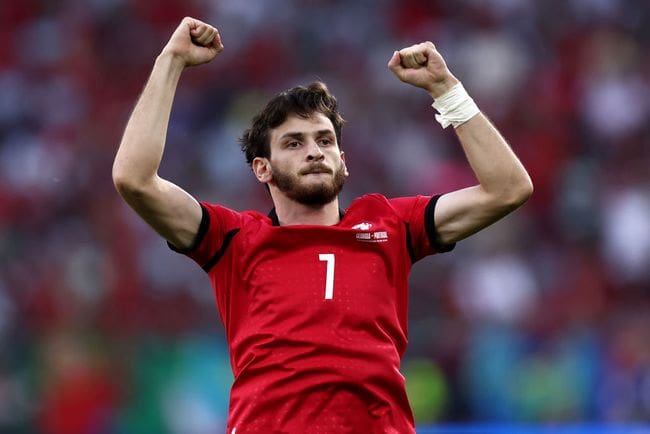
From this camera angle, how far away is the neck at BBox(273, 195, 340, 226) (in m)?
4.93

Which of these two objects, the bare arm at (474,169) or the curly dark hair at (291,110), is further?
the curly dark hair at (291,110)

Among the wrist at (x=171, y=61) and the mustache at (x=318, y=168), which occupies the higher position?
the wrist at (x=171, y=61)

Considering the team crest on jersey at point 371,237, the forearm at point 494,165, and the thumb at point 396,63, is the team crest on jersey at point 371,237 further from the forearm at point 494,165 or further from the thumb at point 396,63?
the thumb at point 396,63

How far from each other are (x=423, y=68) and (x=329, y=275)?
84cm

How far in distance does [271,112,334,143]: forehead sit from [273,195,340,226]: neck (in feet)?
0.80

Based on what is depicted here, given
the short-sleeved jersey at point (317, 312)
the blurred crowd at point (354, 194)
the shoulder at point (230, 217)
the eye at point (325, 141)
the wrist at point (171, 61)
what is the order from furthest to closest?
the blurred crowd at point (354, 194) → the eye at point (325, 141) → the shoulder at point (230, 217) → the wrist at point (171, 61) → the short-sleeved jersey at point (317, 312)

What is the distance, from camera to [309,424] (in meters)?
4.50

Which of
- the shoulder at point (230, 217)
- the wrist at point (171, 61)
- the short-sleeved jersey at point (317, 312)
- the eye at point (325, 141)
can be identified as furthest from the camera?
the eye at point (325, 141)

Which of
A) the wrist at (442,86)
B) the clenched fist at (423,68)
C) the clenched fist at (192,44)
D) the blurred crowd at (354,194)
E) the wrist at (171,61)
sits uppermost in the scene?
the clenched fist at (192,44)

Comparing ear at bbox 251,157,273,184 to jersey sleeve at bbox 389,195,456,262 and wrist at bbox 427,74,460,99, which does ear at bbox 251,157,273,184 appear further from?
wrist at bbox 427,74,460,99

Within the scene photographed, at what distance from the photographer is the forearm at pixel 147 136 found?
459 cm

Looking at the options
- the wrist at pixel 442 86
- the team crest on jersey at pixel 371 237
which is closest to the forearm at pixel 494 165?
the wrist at pixel 442 86

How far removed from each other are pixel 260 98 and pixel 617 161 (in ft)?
11.6

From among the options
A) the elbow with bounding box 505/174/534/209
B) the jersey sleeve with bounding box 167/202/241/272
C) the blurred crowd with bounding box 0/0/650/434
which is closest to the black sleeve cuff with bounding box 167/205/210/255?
the jersey sleeve with bounding box 167/202/241/272
